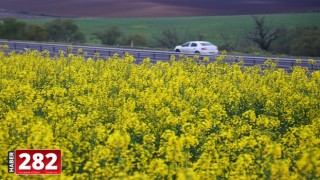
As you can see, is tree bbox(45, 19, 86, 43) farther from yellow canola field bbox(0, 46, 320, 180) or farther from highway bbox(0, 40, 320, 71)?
yellow canola field bbox(0, 46, 320, 180)

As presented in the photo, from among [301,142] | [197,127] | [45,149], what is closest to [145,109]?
[197,127]

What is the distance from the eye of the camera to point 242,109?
12.3m

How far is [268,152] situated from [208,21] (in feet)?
265

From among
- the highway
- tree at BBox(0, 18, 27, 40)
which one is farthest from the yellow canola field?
tree at BBox(0, 18, 27, 40)

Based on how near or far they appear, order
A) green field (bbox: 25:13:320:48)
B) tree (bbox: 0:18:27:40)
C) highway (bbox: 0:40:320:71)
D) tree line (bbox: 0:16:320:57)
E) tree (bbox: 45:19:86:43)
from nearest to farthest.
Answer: highway (bbox: 0:40:320:71), tree line (bbox: 0:16:320:57), tree (bbox: 0:18:27:40), tree (bbox: 45:19:86:43), green field (bbox: 25:13:320:48)

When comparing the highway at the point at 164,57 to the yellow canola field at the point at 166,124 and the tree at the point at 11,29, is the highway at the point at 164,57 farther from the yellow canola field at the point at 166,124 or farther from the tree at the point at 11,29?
the tree at the point at 11,29

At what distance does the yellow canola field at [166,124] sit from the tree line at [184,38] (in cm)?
2337

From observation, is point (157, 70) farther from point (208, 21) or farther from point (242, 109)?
point (208, 21)

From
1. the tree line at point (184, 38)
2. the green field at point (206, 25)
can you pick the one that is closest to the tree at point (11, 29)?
the tree line at point (184, 38)

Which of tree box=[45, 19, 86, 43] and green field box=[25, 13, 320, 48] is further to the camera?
green field box=[25, 13, 320, 48]

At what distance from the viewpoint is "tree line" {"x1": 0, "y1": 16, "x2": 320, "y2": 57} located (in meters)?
39.1

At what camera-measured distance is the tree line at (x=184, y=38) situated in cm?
3906

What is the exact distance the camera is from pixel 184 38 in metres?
52.8

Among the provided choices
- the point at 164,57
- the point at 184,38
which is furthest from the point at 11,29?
the point at 164,57
